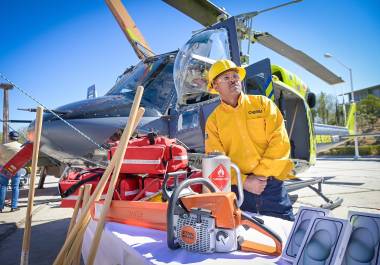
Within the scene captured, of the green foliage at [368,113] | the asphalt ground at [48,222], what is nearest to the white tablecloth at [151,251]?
the asphalt ground at [48,222]

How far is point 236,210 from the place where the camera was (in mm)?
1096

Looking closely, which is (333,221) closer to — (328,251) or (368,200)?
(328,251)

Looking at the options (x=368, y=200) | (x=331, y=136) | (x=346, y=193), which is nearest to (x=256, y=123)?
(x=368, y=200)

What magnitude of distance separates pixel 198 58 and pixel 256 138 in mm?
1956

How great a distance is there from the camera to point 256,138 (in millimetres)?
2127

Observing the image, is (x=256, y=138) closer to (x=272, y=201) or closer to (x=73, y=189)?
(x=272, y=201)

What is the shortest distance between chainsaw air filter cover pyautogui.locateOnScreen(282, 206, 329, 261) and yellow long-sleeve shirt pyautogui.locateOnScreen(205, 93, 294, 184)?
0.87 metres

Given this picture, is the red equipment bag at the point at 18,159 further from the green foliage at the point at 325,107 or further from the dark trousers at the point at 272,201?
the green foliage at the point at 325,107

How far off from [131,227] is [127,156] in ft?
2.31

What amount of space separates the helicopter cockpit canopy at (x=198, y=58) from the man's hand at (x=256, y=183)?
2010 mm

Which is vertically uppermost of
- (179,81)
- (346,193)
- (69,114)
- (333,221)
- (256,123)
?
(179,81)

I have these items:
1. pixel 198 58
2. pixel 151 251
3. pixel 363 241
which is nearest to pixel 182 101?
pixel 198 58

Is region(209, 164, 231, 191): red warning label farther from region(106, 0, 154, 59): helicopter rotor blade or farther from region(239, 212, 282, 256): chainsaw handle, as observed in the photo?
region(106, 0, 154, 59): helicopter rotor blade

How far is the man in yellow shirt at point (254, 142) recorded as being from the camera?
6.64ft
